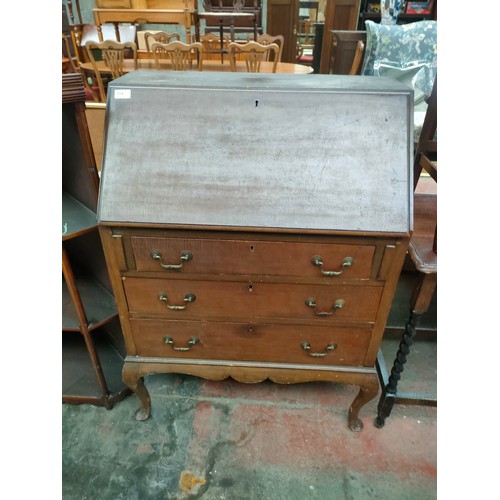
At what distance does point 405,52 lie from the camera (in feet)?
10.0

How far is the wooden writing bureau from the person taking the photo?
0.99 meters

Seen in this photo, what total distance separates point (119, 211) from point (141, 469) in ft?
3.43

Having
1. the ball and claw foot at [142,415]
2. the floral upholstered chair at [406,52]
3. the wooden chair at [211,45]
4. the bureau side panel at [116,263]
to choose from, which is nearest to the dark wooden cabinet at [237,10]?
the wooden chair at [211,45]

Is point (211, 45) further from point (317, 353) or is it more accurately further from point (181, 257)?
point (317, 353)

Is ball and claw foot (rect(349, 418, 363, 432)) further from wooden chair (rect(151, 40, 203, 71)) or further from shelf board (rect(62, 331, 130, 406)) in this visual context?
wooden chair (rect(151, 40, 203, 71))

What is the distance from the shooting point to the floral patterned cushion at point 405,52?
3027mm

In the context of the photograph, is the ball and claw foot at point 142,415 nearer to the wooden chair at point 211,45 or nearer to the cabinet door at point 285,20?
the wooden chair at point 211,45

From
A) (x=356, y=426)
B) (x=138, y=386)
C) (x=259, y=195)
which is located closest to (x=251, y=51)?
(x=259, y=195)

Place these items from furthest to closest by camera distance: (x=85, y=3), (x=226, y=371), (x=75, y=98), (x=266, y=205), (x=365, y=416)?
(x=85, y=3) → (x=365, y=416) → (x=226, y=371) → (x=75, y=98) → (x=266, y=205)

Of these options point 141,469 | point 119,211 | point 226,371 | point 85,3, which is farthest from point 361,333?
point 85,3

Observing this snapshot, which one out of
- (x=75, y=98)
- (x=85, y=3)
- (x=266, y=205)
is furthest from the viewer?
(x=85, y=3)

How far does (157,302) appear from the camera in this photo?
3.84ft

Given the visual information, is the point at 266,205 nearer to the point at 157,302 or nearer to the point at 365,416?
the point at 157,302

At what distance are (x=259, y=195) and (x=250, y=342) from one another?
1.78ft
